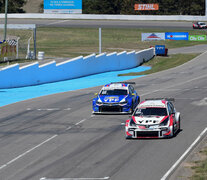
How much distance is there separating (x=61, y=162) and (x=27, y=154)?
2.19 metres

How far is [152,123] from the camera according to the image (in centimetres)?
2250

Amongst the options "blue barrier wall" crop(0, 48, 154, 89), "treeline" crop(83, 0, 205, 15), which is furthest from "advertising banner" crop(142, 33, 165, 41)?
"treeline" crop(83, 0, 205, 15)

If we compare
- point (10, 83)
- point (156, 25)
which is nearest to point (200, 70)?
point (10, 83)

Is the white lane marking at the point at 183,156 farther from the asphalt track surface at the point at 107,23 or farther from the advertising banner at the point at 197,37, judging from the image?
the asphalt track surface at the point at 107,23

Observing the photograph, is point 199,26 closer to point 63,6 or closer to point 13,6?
point 63,6

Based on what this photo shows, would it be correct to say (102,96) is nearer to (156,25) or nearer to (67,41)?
(67,41)

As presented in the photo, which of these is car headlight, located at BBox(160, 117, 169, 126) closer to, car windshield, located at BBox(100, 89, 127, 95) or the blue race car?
the blue race car

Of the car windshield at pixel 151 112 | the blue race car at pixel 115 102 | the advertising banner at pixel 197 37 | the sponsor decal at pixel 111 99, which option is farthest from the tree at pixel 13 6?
the car windshield at pixel 151 112

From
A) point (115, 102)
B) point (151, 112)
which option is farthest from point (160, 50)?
point (151, 112)

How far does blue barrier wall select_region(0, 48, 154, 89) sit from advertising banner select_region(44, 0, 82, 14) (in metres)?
50.1

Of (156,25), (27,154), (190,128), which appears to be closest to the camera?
(27,154)

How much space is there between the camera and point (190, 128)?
82.5 feet

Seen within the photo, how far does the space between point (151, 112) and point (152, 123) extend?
3.44ft

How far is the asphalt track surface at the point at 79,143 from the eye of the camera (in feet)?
59.0
